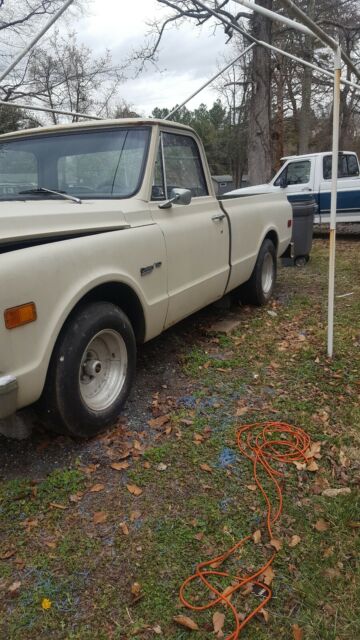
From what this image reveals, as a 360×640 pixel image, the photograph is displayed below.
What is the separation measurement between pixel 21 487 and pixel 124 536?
70 centimetres

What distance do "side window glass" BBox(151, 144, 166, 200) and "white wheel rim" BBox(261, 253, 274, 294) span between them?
2392 mm

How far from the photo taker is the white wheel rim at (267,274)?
595cm

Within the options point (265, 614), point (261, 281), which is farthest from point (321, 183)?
point (265, 614)

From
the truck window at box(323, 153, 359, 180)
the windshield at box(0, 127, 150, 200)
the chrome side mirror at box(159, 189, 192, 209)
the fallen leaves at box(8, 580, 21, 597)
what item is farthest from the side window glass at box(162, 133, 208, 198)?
the truck window at box(323, 153, 359, 180)

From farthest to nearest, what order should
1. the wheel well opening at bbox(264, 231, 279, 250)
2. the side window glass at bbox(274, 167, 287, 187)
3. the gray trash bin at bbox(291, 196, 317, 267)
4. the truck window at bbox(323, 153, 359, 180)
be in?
the side window glass at bbox(274, 167, 287, 187)
the truck window at bbox(323, 153, 359, 180)
the gray trash bin at bbox(291, 196, 317, 267)
the wheel well opening at bbox(264, 231, 279, 250)

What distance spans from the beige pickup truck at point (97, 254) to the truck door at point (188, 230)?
12 millimetres

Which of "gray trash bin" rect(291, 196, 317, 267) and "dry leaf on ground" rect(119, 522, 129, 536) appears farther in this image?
"gray trash bin" rect(291, 196, 317, 267)

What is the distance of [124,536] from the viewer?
236cm

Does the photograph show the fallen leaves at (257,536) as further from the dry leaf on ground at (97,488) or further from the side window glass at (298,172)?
the side window glass at (298,172)

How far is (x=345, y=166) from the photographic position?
36.8ft

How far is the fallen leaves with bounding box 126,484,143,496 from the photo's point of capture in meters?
2.65

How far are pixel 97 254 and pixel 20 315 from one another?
2.30ft

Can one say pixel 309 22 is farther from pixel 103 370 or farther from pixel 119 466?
pixel 119 466

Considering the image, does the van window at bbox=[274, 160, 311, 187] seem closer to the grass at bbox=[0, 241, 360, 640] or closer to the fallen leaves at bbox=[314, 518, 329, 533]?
the grass at bbox=[0, 241, 360, 640]
